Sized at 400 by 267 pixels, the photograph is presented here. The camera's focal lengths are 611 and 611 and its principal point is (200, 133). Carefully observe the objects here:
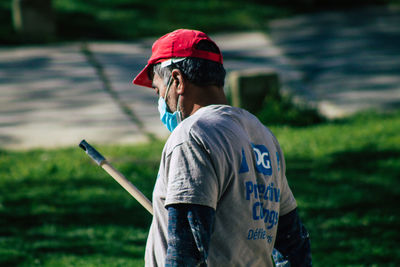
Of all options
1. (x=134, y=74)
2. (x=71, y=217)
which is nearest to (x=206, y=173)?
(x=71, y=217)

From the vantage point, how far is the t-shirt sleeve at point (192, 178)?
6.12 ft

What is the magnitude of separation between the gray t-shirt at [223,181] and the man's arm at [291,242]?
27 centimetres

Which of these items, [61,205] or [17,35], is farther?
[17,35]

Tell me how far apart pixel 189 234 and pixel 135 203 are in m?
3.79

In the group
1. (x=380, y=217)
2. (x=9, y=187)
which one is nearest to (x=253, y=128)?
(x=380, y=217)

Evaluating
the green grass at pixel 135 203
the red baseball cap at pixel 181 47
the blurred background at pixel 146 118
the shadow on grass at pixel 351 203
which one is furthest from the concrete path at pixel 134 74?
the red baseball cap at pixel 181 47

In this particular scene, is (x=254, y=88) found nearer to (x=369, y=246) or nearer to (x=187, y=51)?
(x=369, y=246)

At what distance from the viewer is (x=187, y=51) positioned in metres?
2.12

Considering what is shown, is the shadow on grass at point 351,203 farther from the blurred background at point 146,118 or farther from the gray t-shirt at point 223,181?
the gray t-shirt at point 223,181

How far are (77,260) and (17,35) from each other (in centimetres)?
1029

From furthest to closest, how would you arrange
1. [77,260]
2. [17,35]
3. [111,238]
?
[17,35] < [111,238] < [77,260]

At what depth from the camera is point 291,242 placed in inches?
96.2

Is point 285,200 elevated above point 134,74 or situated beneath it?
elevated above

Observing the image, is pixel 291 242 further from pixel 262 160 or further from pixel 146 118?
pixel 146 118
